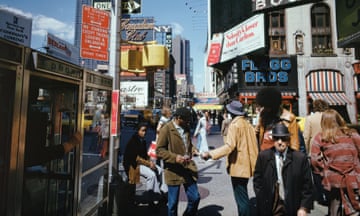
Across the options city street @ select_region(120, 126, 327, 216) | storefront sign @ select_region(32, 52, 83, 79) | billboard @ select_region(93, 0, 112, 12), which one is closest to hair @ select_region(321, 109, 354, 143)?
city street @ select_region(120, 126, 327, 216)

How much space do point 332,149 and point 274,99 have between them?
100cm

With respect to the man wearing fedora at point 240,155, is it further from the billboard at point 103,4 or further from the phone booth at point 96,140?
the billboard at point 103,4

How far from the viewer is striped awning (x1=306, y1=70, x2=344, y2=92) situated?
20562 millimetres

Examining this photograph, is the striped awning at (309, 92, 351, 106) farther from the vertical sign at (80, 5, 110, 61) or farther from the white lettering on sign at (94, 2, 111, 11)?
the vertical sign at (80, 5, 110, 61)

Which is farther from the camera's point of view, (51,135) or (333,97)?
(333,97)

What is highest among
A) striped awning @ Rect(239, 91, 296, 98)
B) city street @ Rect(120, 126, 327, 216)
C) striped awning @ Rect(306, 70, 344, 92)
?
striped awning @ Rect(306, 70, 344, 92)

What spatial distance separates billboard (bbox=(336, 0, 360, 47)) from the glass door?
698 cm

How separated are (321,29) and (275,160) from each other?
2383 cm

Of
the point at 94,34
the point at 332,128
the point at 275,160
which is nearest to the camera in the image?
the point at 275,160

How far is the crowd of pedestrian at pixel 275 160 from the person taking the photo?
2432 millimetres

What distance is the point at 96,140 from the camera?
4.09 m

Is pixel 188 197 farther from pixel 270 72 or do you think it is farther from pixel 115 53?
A: pixel 270 72

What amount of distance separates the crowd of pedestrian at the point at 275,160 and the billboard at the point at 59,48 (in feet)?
7.99

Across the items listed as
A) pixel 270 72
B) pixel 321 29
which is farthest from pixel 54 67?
pixel 321 29
